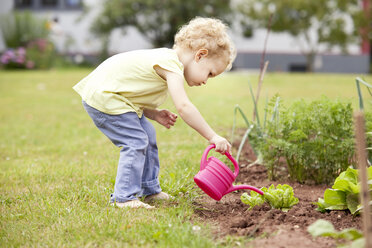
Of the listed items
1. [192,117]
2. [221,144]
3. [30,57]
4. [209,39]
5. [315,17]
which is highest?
[209,39]

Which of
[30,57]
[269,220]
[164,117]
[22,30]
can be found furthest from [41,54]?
[269,220]

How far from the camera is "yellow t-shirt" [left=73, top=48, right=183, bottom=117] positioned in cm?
259

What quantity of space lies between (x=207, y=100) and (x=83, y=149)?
3859 mm

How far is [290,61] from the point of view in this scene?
21391 millimetres

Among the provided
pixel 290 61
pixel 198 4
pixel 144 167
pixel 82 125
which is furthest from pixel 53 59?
pixel 144 167

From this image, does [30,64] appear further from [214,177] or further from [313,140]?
[214,177]

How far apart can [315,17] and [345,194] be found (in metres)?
16.6

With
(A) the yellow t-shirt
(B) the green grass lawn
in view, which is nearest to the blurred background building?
(B) the green grass lawn

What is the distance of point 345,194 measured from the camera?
2.36 meters

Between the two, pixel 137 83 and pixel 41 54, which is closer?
pixel 137 83

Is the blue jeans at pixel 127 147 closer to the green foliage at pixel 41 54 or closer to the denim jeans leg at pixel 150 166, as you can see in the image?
the denim jeans leg at pixel 150 166

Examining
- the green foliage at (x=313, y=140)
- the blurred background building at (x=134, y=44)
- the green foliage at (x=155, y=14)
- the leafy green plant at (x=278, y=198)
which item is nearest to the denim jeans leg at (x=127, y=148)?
the leafy green plant at (x=278, y=198)

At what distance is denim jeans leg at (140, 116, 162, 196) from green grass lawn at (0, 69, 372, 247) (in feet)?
0.48

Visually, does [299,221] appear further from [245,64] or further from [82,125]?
[245,64]
